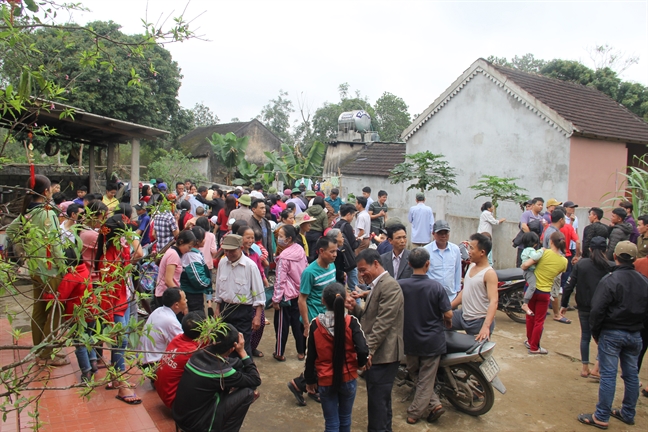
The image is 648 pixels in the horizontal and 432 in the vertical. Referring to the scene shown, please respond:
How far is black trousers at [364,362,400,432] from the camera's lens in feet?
14.4

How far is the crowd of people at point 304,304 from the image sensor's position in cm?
299

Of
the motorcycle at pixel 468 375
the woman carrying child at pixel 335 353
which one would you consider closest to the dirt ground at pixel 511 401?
the motorcycle at pixel 468 375

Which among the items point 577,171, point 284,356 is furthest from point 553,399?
point 577,171

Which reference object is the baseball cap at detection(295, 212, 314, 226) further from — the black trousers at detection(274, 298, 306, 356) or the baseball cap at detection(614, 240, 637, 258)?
the baseball cap at detection(614, 240, 637, 258)

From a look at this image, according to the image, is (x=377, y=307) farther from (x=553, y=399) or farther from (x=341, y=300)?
(x=553, y=399)

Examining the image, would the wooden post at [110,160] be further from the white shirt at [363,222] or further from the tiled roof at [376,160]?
the tiled roof at [376,160]

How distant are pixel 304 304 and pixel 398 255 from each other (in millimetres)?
1455

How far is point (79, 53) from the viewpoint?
10.0 feet

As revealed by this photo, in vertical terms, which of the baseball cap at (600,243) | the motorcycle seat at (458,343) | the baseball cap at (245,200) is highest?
the baseball cap at (245,200)

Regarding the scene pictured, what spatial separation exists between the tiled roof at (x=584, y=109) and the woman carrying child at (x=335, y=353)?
1202 centimetres

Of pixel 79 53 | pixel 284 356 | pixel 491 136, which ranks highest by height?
pixel 491 136

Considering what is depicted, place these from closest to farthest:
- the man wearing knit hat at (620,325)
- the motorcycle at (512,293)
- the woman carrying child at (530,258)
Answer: the man wearing knit hat at (620,325) → the woman carrying child at (530,258) → the motorcycle at (512,293)

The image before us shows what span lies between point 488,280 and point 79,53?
423 cm

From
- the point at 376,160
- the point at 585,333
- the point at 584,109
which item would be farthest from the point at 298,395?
the point at 376,160
